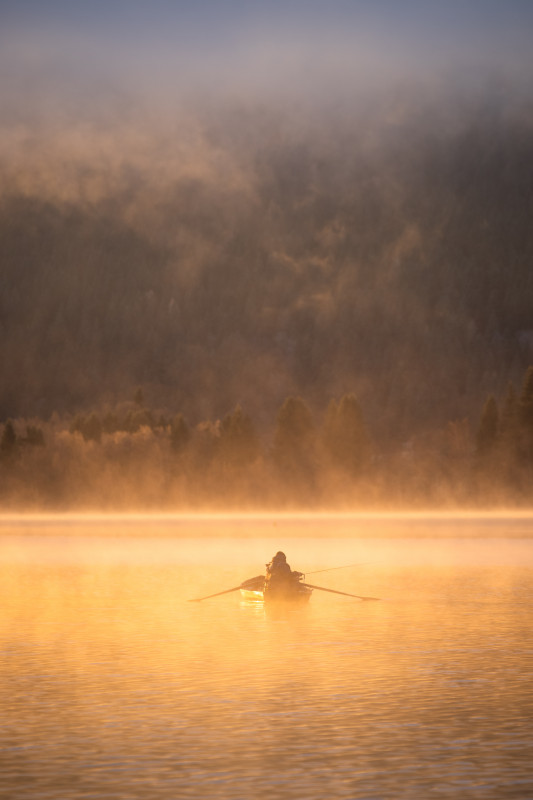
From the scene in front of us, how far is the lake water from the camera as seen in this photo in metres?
23.8

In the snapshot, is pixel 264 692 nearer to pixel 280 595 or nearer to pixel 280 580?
pixel 280 595

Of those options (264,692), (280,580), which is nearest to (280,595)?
(280,580)

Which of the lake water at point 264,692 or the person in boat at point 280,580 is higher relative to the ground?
the person in boat at point 280,580

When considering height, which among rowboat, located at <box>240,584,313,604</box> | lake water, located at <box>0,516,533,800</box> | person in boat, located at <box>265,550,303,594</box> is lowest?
lake water, located at <box>0,516,533,800</box>

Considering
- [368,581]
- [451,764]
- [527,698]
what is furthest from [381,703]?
[368,581]

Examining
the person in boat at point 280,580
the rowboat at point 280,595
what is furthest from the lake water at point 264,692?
the person in boat at point 280,580

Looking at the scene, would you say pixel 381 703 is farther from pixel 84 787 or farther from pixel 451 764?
pixel 84 787

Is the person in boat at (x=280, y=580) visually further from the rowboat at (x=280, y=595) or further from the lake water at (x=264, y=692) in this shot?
the lake water at (x=264, y=692)

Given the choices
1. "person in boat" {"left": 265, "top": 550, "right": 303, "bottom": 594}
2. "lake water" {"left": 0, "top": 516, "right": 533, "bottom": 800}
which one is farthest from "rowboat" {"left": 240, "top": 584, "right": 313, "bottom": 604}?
"lake water" {"left": 0, "top": 516, "right": 533, "bottom": 800}

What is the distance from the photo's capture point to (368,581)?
7112cm

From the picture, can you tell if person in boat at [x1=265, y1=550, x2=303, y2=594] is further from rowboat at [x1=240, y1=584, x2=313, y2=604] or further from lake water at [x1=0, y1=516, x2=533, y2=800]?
lake water at [x1=0, y1=516, x2=533, y2=800]

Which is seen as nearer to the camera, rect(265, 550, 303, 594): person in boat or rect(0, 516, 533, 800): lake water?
rect(0, 516, 533, 800): lake water

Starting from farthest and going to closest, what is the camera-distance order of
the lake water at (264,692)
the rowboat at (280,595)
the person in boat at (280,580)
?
the person in boat at (280,580) < the rowboat at (280,595) < the lake water at (264,692)

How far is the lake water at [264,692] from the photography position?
78.2 feet
